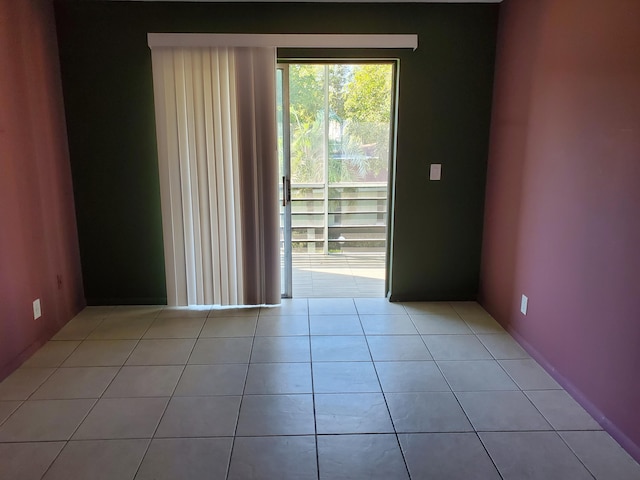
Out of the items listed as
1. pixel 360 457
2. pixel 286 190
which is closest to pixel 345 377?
pixel 360 457

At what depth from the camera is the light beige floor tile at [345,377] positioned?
237cm

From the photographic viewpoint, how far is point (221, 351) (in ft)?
9.21

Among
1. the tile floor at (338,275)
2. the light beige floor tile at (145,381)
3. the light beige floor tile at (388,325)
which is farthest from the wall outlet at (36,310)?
the light beige floor tile at (388,325)

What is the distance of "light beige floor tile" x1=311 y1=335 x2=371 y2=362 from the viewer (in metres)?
→ 2.71

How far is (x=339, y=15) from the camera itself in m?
3.25

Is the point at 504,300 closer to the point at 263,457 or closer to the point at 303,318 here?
the point at 303,318

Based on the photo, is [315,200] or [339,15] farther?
[315,200]

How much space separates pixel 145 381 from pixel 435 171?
2514mm

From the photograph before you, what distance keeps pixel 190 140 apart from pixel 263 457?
7.59 feet

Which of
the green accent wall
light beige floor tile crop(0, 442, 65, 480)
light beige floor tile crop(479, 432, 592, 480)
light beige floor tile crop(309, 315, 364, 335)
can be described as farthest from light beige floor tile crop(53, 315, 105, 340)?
light beige floor tile crop(479, 432, 592, 480)

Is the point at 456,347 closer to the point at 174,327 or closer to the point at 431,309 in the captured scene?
the point at 431,309

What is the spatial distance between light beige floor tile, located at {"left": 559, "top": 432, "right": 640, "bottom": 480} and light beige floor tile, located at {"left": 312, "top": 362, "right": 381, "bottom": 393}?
0.91 metres

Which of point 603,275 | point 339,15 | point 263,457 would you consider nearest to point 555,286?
point 603,275

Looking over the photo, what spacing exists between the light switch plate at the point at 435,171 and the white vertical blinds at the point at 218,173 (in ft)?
3.98
